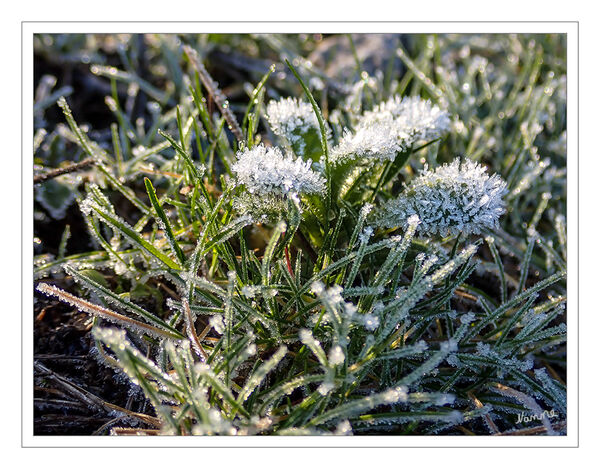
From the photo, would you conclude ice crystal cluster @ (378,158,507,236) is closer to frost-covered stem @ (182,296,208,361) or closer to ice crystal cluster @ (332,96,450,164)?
ice crystal cluster @ (332,96,450,164)

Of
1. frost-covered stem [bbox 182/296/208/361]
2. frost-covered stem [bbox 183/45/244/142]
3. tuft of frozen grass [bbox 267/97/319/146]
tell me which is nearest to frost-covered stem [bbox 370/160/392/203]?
tuft of frozen grass [bbox 267/97/319/146]

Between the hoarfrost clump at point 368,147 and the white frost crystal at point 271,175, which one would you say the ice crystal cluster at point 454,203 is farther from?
the white frost crystal at point 271,175

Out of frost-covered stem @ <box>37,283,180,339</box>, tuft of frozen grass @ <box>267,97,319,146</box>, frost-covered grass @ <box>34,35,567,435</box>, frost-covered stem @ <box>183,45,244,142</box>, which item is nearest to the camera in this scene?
frost-covered grass @ <box>34,35,567,435</box>

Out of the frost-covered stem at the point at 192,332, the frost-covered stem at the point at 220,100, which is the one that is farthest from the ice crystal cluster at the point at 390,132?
the frost-covered stem at the point at 192,332

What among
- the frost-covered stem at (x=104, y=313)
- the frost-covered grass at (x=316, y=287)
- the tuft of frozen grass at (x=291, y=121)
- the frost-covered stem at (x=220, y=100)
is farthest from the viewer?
the frost-covered stem at (x=220, y=100)

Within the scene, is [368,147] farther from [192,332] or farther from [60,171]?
[60,171]
